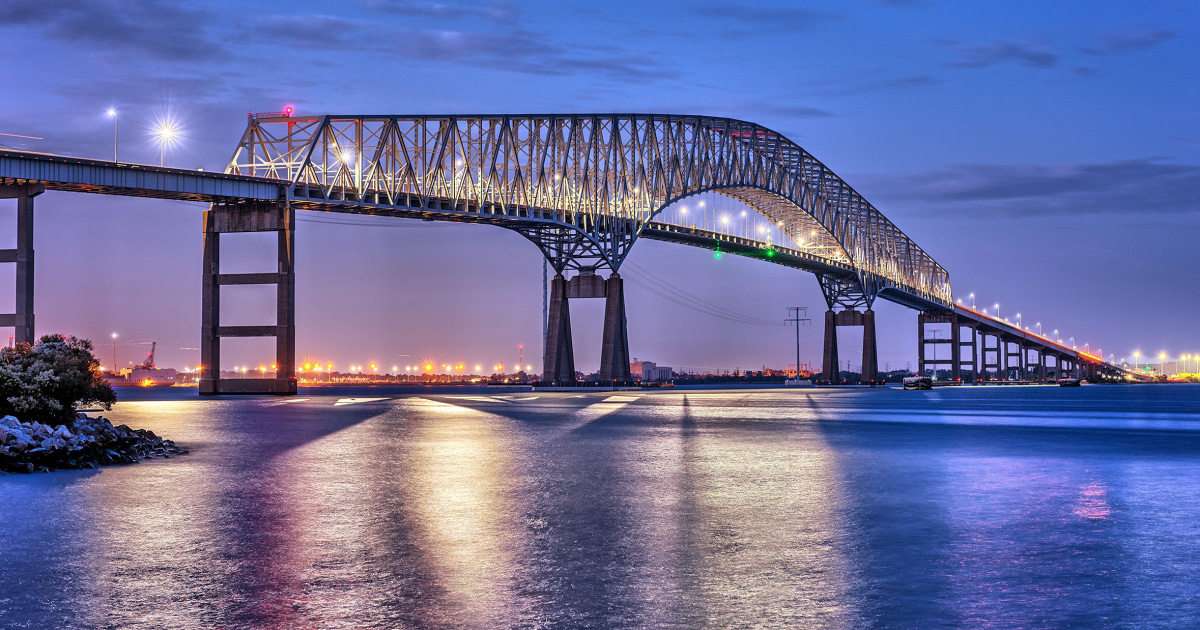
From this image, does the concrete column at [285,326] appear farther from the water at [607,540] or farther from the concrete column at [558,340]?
the water at [607,540]

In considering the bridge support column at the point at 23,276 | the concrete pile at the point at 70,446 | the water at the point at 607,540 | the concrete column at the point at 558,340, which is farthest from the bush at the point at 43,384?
the concrete column at the point at 558,340

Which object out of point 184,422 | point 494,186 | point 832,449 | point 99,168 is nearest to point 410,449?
point 832,449

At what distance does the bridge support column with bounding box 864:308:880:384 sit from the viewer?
160500mm

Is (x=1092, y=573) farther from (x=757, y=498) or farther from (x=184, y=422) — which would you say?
(x=184, y=422)

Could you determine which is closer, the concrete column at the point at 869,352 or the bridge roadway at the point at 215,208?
the bridge roadway at the point at 215,208

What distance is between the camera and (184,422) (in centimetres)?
3809

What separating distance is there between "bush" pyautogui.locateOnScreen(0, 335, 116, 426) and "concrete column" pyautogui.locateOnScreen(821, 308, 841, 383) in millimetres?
135987

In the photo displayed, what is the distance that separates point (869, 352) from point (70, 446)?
150299 mm

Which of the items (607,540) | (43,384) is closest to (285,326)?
(43,384)

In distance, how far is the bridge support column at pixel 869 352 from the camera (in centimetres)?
16050

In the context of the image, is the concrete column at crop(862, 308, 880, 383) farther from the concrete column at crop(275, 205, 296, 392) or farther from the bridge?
the concrete column at crop(275, 205, 296, 392)

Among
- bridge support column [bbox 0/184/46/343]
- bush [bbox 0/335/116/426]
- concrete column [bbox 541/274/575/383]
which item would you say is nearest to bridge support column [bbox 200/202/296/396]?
bridge support column [bbox 0/184/46/343]

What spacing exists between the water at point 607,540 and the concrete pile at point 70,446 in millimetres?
890

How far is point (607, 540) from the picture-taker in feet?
38.7
